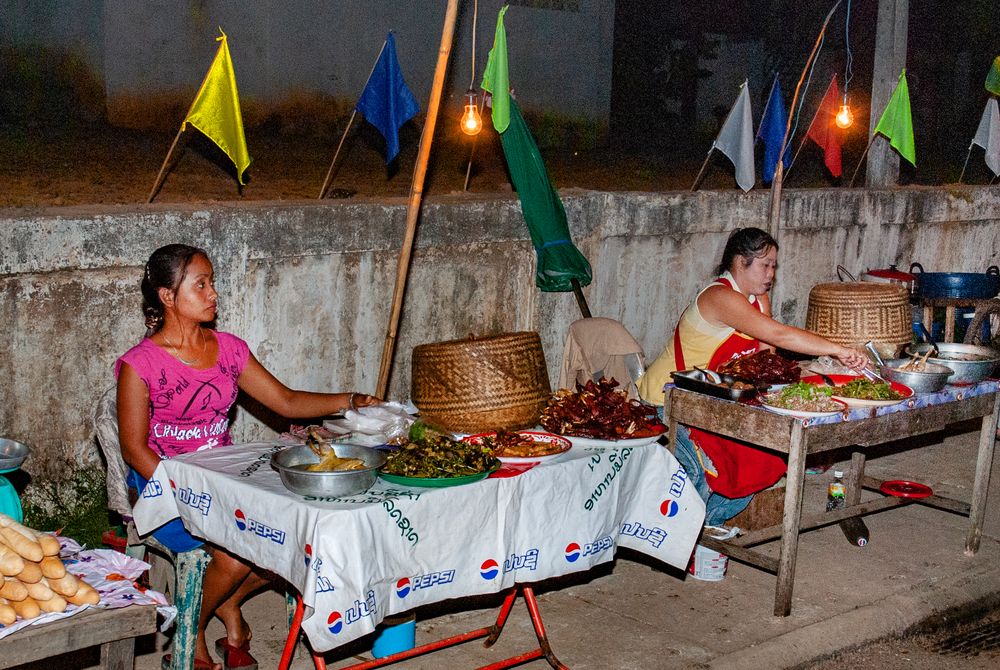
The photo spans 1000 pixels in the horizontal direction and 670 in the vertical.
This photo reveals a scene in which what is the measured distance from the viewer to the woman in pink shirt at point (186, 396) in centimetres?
405

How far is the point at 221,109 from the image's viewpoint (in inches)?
225

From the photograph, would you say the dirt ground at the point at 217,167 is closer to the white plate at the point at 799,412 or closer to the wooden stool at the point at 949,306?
the wooden stool at the point at 949,306

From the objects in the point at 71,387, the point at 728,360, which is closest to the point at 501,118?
the point at 728,360

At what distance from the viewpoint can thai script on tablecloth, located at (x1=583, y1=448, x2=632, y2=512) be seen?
13.5 feet

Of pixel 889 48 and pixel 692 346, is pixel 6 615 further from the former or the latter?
pixel 889 48

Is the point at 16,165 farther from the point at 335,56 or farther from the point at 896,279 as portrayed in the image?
the point at 896,279

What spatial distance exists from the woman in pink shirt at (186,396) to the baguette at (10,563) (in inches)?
38.5

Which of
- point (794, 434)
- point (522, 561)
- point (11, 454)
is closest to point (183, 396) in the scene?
point (11, 454)

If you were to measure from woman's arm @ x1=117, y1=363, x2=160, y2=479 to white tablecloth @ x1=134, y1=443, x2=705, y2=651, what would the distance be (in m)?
0.16

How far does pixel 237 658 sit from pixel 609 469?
64.2 inches

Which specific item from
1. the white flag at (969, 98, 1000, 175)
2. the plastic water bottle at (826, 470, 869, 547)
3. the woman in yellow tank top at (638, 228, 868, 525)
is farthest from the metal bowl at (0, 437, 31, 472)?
the white flag at (969, 98, 1000, 175)

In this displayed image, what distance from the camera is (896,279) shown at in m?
9.06

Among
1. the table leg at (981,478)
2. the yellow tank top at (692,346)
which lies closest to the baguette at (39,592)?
the yellow tank top at (692,346)

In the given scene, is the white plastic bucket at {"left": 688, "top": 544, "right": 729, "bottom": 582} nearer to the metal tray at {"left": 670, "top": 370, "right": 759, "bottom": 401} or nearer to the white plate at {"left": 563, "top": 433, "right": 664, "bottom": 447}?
the metal tray at {"left": 670, "top": 370, "right": 759, "bottom": 401}
